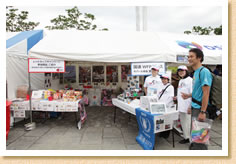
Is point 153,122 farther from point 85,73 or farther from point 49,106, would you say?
point 85,73

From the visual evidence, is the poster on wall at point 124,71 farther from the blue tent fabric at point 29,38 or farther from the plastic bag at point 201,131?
the plastic bag at point 201,131

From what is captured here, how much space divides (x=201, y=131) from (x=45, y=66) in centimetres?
360

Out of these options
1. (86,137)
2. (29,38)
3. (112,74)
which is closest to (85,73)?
(112,74)

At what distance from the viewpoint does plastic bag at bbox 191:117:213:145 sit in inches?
74.7

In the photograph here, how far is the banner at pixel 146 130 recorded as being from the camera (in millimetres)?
2595

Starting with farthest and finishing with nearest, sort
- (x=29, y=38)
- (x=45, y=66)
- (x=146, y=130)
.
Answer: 1. (x=29, y=38)
2. (x=45, y=66)
3. (x=146, y=130)

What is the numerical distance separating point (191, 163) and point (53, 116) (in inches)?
173

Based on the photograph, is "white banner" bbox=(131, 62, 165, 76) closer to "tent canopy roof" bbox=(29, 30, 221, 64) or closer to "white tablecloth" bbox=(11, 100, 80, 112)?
"tent canopy roof" bbox=(29, 30, 221, 64)

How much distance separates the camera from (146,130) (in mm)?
2826

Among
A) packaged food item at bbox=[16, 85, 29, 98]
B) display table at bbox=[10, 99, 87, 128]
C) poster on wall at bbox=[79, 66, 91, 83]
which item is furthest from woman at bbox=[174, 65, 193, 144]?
A: poster on wall at bbox=[79, 66, 91, 83]

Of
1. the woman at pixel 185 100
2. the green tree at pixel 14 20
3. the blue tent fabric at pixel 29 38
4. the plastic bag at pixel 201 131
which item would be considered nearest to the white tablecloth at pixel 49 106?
the blue tent fabric at pixel 29 38

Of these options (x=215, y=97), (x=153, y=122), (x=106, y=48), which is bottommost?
(x=153, y=122)

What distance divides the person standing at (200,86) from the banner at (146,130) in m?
0.78

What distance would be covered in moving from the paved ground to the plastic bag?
3.76 ft
